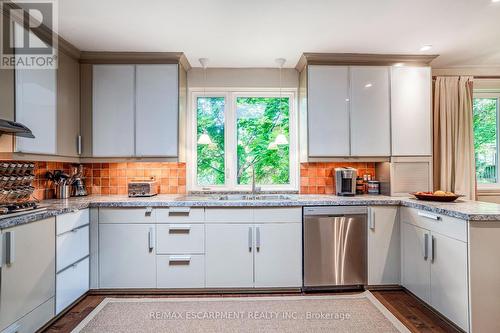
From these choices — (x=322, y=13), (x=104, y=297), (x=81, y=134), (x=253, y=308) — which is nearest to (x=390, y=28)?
(x=322, y=13)

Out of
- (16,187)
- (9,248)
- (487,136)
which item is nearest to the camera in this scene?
(9,248)

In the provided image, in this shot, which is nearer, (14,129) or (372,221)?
(14,129)

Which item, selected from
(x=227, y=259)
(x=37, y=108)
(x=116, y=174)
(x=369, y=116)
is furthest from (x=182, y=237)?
(x=369, y=116)

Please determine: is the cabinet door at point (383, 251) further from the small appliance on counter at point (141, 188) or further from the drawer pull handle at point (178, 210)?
the small appliance on counter at point (141, 188)

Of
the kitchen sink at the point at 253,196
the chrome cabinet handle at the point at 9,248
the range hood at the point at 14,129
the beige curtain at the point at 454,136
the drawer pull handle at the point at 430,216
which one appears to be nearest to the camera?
the chrome cabinet handle at the point at 9,248

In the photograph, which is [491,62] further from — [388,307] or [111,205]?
[111,205]

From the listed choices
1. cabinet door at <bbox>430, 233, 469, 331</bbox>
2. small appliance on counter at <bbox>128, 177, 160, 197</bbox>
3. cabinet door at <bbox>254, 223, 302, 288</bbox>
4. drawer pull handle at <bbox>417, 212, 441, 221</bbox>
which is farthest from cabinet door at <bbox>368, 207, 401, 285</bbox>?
small appliance on counter at <bbox>128, 177, 160, 197</bbox>

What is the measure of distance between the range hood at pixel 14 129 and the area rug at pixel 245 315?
1.52 meters

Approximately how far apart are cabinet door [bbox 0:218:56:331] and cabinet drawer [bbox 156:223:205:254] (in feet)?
2.89

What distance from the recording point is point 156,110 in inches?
123

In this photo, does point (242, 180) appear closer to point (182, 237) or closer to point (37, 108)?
point (182, 237)

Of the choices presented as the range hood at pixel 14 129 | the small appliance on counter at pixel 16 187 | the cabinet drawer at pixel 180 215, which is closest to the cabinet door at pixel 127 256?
the cabinet drawer at pixel 180 215

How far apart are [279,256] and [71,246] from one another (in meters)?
1.82

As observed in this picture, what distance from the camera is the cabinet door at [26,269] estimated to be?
179 centimetres
